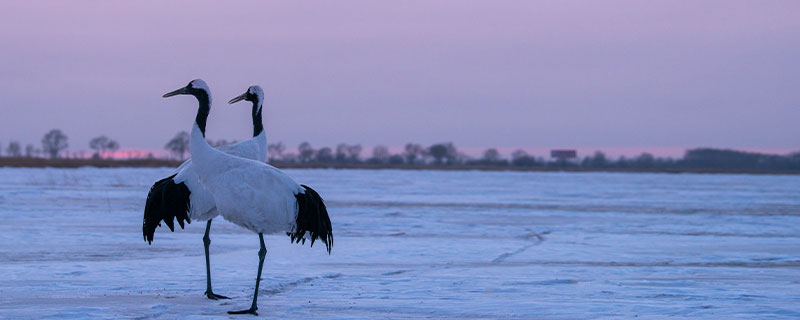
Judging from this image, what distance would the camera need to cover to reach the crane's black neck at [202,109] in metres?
7.45

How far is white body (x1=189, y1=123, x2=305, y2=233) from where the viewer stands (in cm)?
693

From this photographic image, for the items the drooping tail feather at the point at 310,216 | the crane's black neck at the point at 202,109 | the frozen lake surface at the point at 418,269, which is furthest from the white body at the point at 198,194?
the drooping tail feather at the point at 310,216

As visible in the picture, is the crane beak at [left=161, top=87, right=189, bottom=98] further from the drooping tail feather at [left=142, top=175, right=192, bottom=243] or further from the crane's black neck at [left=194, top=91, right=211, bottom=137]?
the drooping tail feather at [left=142, top=175, right=192, bottom=243]

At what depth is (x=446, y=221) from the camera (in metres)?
16.7

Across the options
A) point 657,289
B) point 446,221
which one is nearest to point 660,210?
point 446,221

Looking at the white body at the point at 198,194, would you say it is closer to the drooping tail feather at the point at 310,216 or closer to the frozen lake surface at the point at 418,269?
the frozen lake surface at the point at 418,269

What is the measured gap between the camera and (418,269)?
31.1 feet

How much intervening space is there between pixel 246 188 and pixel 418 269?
3065 mm

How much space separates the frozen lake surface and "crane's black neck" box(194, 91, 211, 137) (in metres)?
1.42

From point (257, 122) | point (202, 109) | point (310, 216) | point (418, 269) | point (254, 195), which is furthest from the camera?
point (418, 269)

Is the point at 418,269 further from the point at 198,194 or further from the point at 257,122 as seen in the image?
the point at 198,194

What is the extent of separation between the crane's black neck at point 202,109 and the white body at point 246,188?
0.25 m

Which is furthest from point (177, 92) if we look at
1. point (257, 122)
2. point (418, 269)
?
point (418, 269)

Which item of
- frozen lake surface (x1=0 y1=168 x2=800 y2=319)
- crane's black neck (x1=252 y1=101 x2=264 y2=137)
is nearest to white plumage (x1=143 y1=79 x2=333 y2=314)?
frozen lake surface (x1=0 y1=168 x2=800 y2=319)
